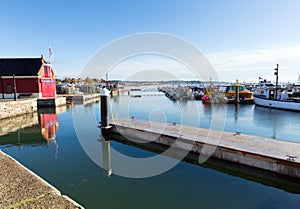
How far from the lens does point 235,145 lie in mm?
7246

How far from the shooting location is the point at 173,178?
6.57 metres

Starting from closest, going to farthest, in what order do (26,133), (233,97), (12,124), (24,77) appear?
(26,133)
(12,124)
(24,77)
(233,97)

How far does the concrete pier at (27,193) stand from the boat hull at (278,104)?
77.5ft

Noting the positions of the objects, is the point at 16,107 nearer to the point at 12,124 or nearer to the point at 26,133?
the point at 12,124

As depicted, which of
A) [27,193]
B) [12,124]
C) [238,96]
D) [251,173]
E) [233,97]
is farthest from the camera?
[233,97]

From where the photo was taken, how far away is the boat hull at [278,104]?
20.7 m

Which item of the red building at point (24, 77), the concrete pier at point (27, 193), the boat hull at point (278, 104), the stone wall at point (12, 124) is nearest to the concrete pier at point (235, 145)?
the concrete pier at point (27, 193)

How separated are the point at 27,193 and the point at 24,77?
24793 mm

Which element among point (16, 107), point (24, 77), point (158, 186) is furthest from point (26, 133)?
point (24, 77)

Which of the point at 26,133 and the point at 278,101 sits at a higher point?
the point at 278,101

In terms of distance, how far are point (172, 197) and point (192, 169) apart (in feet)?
6.41

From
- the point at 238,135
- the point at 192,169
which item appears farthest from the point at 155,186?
the point at 238,135

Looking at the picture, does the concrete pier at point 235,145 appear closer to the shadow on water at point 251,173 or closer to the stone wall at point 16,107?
the shadow on water at point 251,173

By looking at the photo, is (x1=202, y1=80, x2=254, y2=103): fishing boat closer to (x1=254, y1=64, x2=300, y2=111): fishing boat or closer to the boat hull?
(x1=254, y1=64, x2=300, y2=111): fishing boat
